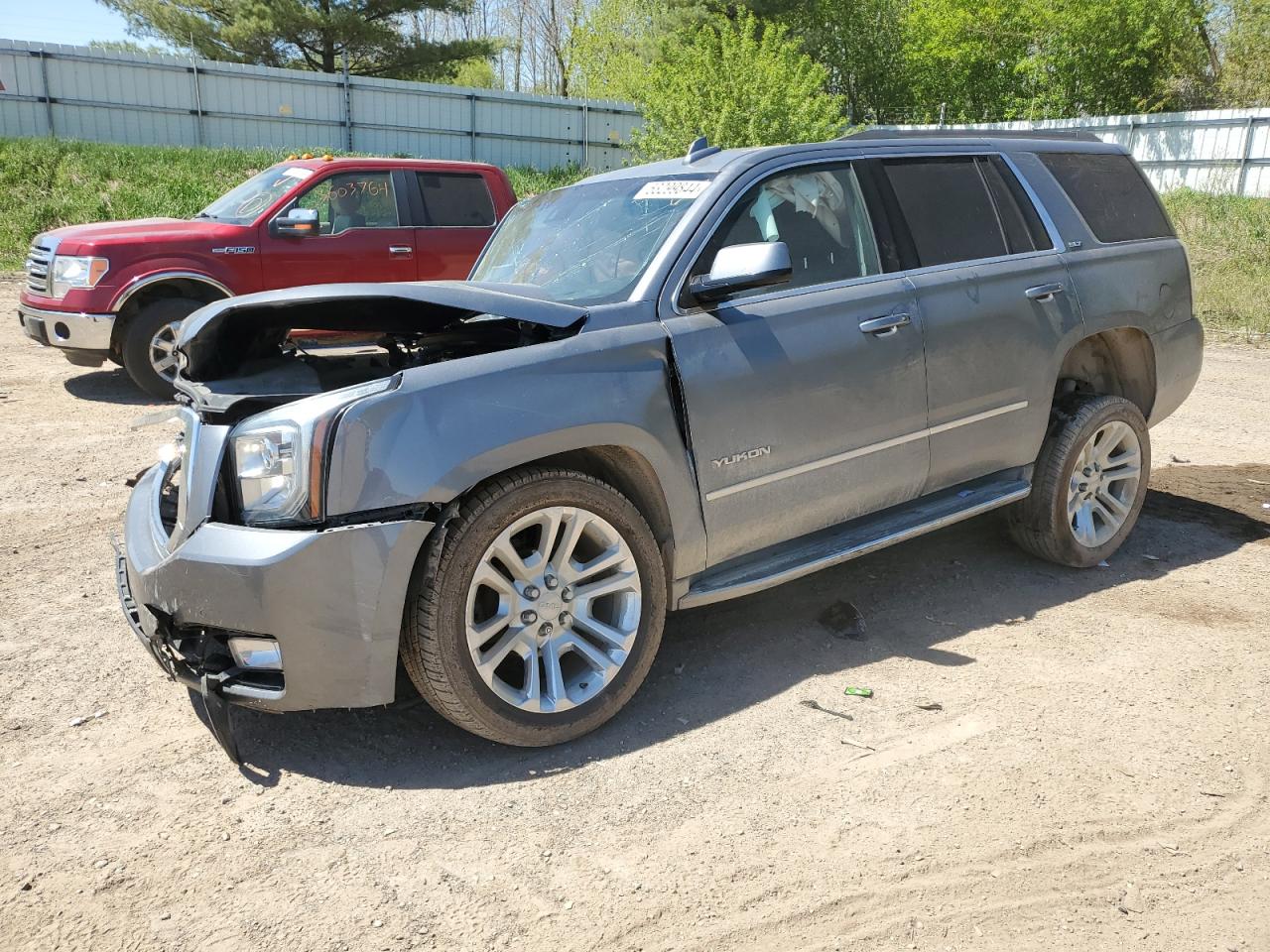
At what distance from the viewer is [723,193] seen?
399 centimetres

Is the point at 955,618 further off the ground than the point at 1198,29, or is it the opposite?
the point at 1198,29

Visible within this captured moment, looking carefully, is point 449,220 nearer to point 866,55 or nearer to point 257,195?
point 257,195

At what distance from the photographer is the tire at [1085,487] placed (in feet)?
16.3

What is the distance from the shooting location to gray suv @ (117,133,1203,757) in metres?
3.10

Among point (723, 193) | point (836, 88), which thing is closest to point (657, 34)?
point (836, 88)

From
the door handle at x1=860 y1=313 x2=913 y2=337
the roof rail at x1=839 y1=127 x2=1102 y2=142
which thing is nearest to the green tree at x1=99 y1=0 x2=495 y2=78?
the roof rail at x1=839 y1=127 x2=1102 y2=142

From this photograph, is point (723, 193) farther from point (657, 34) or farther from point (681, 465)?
point (657, 34)

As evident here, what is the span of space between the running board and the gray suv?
0.02 metres

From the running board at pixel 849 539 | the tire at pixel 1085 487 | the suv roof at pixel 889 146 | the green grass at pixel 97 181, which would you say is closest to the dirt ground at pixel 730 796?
the tire at pixel 1085 487

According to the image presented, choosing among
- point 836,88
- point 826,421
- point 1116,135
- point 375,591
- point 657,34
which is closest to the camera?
point 375,591

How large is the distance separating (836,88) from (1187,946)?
156 feet

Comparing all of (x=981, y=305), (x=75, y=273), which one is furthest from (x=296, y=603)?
(x=75, y=273)

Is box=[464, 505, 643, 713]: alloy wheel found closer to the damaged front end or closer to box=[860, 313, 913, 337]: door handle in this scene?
the damaged front end

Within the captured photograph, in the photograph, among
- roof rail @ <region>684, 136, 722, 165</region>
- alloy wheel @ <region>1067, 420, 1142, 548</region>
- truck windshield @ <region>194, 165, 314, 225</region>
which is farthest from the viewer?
truck windshield @ <region>194, 165, 314, 225</region>
